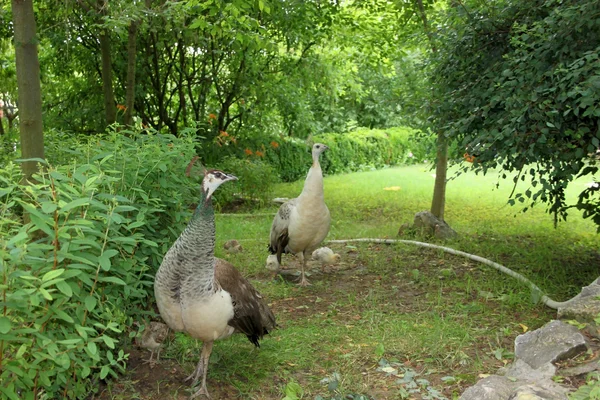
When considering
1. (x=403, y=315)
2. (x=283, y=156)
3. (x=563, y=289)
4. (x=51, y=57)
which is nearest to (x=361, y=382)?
(x=403, y=315)

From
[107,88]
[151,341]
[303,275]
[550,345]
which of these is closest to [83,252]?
[151,341]

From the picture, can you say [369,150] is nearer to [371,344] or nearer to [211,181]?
[371,344]

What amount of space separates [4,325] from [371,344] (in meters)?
3.35

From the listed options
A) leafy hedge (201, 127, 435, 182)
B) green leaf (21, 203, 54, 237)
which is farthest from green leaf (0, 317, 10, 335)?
leafy hedge (201, 127, 435, 182)

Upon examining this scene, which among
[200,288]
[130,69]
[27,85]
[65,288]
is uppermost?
[130,69]

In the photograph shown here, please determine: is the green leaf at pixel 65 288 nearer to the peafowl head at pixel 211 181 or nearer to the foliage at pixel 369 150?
the peafowl head at pixel 211 181

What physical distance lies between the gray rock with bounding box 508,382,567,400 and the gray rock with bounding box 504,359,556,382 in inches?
9.0

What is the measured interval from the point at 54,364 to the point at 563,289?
212 inches

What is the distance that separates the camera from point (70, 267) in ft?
9.84

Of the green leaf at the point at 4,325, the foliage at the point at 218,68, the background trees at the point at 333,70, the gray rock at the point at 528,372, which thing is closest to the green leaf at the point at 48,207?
the green leaf at the point at 4,325

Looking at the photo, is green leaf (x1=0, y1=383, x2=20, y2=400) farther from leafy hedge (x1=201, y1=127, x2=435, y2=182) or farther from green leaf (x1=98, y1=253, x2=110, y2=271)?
leafy hedge (x1=201, y1=127, x2=435, y2=182)

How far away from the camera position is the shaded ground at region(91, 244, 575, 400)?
4.38 meters

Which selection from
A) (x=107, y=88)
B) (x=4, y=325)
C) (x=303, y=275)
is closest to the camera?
(x=4, y=325)

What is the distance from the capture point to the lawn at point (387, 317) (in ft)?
14.6
